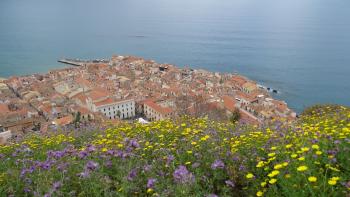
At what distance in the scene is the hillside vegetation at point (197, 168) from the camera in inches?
109

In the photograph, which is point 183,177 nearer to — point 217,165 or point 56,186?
point 217,165

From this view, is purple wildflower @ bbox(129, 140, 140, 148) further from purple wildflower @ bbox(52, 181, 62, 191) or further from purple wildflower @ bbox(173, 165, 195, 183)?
purple wildflower @ bbox(173, 165, 195, 183)

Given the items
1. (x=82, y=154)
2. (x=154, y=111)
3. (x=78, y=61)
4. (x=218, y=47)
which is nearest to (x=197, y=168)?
Answer: (x=82, y=154)

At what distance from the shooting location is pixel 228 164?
363 centimetres

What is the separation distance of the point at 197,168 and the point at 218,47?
71160 mm

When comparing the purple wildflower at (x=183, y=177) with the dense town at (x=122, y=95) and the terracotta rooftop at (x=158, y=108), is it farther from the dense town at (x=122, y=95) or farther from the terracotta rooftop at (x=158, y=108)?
the terracotta rooftop at (x=158, y=108)

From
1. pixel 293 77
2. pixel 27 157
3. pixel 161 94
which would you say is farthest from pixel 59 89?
pixel 27 157

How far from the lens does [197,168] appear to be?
11.1 ft

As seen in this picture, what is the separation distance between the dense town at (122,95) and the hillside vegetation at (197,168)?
A: 24433mm

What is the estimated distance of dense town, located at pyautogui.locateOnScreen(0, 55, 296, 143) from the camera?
32184 mm

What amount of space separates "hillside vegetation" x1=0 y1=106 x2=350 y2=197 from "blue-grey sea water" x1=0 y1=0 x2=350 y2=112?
3003 cm

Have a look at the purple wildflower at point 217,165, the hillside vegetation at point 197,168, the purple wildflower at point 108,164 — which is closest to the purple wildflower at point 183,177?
the hillside vegetation at point 197,168

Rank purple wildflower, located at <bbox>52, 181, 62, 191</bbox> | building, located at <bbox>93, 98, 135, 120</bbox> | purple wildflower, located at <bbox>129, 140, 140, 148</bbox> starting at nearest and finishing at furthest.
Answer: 1. purple wildflower, located at <bbox>52, 181, 62, 191</bbox>
2. purple wildflower, located at <bbox>129, 140, 140, 148</bbox>
3. building, located at <bbox>93, 98, 135, 120</bbox>

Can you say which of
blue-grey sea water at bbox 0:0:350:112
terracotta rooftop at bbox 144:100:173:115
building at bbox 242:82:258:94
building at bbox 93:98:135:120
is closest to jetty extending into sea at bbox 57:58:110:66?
blue-grey sea water at bbox 0:0:350:112
